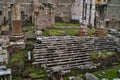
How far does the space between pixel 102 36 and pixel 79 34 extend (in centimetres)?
203

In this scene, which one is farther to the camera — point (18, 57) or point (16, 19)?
point (16, 19)

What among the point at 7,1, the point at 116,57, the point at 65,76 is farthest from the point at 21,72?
the point at 7,1

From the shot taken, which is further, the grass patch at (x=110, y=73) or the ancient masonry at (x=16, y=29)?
the ancient masonry at (x=16, y=29)

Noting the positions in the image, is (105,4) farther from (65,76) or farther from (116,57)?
(65,76)

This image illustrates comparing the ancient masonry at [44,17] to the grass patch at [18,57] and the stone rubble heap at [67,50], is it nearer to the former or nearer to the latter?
the stone rubble heap at [67,50]

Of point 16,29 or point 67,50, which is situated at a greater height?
point 16,29

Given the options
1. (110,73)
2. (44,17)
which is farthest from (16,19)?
(110,73)

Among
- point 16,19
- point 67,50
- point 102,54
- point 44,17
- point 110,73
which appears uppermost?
point 16,19

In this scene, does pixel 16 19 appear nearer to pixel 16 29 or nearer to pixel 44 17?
pixel 16 29

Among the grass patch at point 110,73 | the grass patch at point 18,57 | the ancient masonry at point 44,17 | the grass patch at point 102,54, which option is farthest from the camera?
the ancient masonry at point 44,17

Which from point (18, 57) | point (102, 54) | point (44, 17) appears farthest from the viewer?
point (44, 17)

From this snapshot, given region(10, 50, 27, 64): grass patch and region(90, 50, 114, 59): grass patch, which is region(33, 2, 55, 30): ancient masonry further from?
region(90, 50, 114, 59): grass patch

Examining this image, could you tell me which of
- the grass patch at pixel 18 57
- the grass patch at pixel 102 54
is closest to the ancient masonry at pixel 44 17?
the grass patch at pixel 18 57

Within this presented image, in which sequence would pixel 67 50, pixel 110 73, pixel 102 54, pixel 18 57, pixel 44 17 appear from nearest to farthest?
pixel 110 73, pixel 18 57, pixel 67 50, pixel 102 54, pixel 44 17
